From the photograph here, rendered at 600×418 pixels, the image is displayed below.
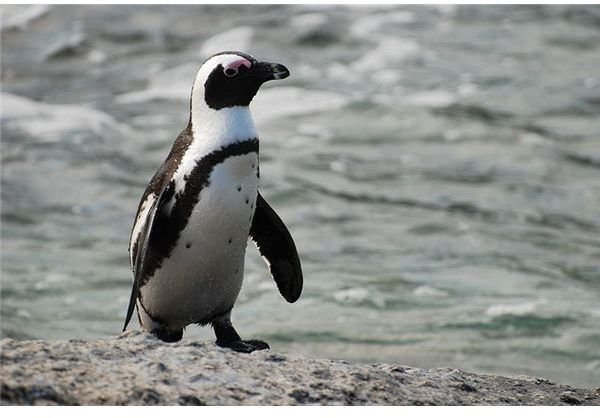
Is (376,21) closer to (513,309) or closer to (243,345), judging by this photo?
(513,309)

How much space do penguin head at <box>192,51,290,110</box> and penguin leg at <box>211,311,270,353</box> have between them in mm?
714

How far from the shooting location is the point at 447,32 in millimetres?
15594

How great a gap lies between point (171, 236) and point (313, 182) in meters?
7.51

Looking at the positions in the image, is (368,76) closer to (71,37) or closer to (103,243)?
(71,37)

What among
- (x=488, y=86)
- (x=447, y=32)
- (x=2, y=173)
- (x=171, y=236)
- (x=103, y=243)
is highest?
(x=447, y=32)

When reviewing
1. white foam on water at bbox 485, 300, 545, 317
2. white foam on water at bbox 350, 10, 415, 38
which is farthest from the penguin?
white foam on water at bbox 350, 10, 415, 38

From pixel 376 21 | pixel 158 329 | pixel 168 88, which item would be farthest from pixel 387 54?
pixel 158 329

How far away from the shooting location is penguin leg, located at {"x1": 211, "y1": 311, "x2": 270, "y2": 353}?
4105 mm

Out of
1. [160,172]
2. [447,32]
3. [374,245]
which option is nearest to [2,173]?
[374,245]

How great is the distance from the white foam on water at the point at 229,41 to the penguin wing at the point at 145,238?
1058cm

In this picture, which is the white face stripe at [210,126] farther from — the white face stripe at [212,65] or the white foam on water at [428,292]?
the white foam on water at [428,292]

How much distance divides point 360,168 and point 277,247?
726cm

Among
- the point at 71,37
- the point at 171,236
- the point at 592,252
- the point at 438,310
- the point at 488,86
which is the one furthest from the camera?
the point at 71,37

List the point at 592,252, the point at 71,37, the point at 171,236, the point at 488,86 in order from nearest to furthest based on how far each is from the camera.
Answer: the point at 171,236 → the point at 592,252 → the point at 488,86 → the point at 71,37
